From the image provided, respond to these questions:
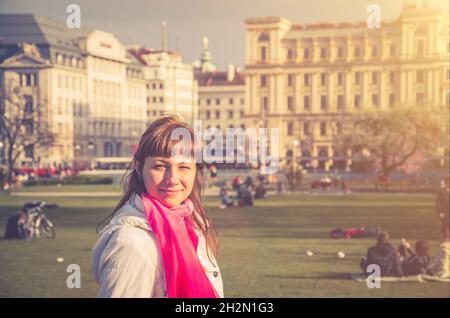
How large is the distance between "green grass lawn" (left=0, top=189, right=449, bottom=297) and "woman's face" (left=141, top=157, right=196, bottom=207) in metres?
10.2

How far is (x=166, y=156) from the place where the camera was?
2238 millimetres

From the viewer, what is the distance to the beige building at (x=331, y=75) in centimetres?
4169

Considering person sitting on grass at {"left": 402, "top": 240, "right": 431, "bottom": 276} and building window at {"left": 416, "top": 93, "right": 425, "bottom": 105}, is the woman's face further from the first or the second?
building window at {"left": 416, "top": 93, "right": 425, "bottom": 105}

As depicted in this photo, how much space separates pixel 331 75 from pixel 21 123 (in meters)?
21.2

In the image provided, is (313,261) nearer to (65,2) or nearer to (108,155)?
(65,2)

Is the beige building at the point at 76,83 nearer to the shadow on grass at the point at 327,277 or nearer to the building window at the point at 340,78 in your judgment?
the shadow on grass at the point at 327,277

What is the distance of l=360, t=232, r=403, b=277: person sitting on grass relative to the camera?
12898mm

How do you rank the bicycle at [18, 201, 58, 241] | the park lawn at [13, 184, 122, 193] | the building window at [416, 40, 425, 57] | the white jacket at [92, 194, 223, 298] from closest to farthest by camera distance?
the white jacket at [92, 194, 223, 298], the bicycle at [18, 201, 58, 241], the park lawn at [13, 184, 122, 193], the building window at [416, 40, 425, 57]

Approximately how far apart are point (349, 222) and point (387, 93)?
2541cm

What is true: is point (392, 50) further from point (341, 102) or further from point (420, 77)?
point (341, 102)

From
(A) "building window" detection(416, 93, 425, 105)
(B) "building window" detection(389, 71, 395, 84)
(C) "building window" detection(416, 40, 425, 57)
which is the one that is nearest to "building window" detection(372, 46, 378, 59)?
(B) "building window" detection(389, 71, 395, 84)

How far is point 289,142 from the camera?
48875 mm
